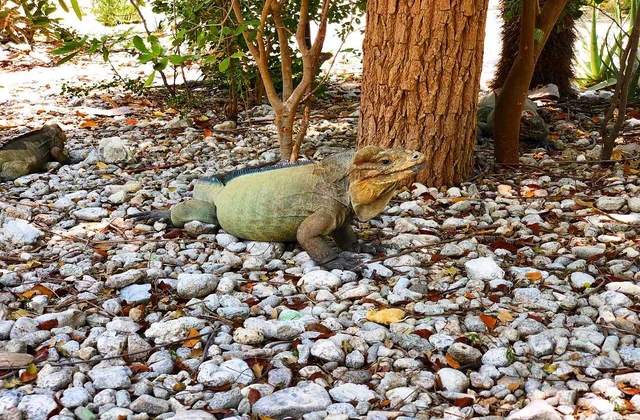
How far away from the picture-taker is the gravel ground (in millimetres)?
2971

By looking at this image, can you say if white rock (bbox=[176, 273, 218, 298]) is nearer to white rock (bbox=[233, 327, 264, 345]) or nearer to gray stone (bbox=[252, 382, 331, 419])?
white rock (bbox=[233, 327, 264, 345])

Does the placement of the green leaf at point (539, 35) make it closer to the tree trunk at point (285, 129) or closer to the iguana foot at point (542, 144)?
the iguana foot at point (542, 144)

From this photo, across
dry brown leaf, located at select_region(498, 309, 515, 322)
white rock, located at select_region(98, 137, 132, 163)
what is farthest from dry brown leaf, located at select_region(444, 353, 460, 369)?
white rock, located at select_region(98, 137, 132, 163)

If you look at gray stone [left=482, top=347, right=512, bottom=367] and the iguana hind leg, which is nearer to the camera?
gray stone [left=482, top=347, right=512, bottom=367]

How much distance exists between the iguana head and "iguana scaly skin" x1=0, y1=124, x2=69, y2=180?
3.51m

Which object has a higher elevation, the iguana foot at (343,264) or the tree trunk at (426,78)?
the tree trunk at (426,78)

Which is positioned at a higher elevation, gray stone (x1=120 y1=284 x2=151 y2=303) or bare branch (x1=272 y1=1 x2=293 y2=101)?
bare branch (x1=272 y1=1 x2=293 y2=101)

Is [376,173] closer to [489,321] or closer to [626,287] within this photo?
[489,321]

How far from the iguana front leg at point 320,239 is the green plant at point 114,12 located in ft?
36.3

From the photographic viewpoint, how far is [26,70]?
36.2 ft

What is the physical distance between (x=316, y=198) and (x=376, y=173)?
1.47 ft

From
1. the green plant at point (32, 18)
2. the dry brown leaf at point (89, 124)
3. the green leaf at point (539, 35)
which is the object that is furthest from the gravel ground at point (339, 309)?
the dry brown leaf at point (89, 124)

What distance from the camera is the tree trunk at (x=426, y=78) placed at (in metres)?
5.36

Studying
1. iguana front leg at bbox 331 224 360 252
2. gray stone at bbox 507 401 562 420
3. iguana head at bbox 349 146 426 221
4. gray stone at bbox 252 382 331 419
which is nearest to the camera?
gray stone at bbox 507 401 562 420
